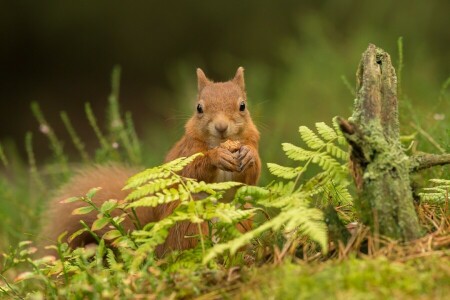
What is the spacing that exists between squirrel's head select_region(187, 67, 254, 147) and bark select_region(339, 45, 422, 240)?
135 centimetres

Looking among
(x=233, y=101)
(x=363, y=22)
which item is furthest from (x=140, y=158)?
(x=363, y=22)

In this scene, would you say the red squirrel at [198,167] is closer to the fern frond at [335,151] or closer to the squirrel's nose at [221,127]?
the squirrel's nose at [221,127]

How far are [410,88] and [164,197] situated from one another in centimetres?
429

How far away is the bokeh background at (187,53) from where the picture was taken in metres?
7.32

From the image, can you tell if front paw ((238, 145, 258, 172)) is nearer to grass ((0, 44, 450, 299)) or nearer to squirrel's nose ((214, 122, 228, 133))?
squirrel's nose ((214, 122, 228, 133))

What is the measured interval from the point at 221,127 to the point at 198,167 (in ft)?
0.95

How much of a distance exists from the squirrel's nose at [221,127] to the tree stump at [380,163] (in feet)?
4.21

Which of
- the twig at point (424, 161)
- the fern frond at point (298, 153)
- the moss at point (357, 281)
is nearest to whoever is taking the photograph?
the moss at point (357, 281)

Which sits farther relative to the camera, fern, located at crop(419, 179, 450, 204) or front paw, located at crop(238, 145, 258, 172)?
front paw, located at crop(238, 145, 258, 172)

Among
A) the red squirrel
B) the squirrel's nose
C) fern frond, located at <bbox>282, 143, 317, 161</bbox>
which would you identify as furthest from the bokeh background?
fern frond, located at <bbox>282, 143, 317, 161</bbox>

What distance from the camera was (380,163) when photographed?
107 inches

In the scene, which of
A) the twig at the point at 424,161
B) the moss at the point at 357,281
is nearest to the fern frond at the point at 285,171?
the twig at the point at 424,161

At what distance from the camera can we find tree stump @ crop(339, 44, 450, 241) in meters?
2.68

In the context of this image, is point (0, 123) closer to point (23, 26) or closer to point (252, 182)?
point (23, 26)
